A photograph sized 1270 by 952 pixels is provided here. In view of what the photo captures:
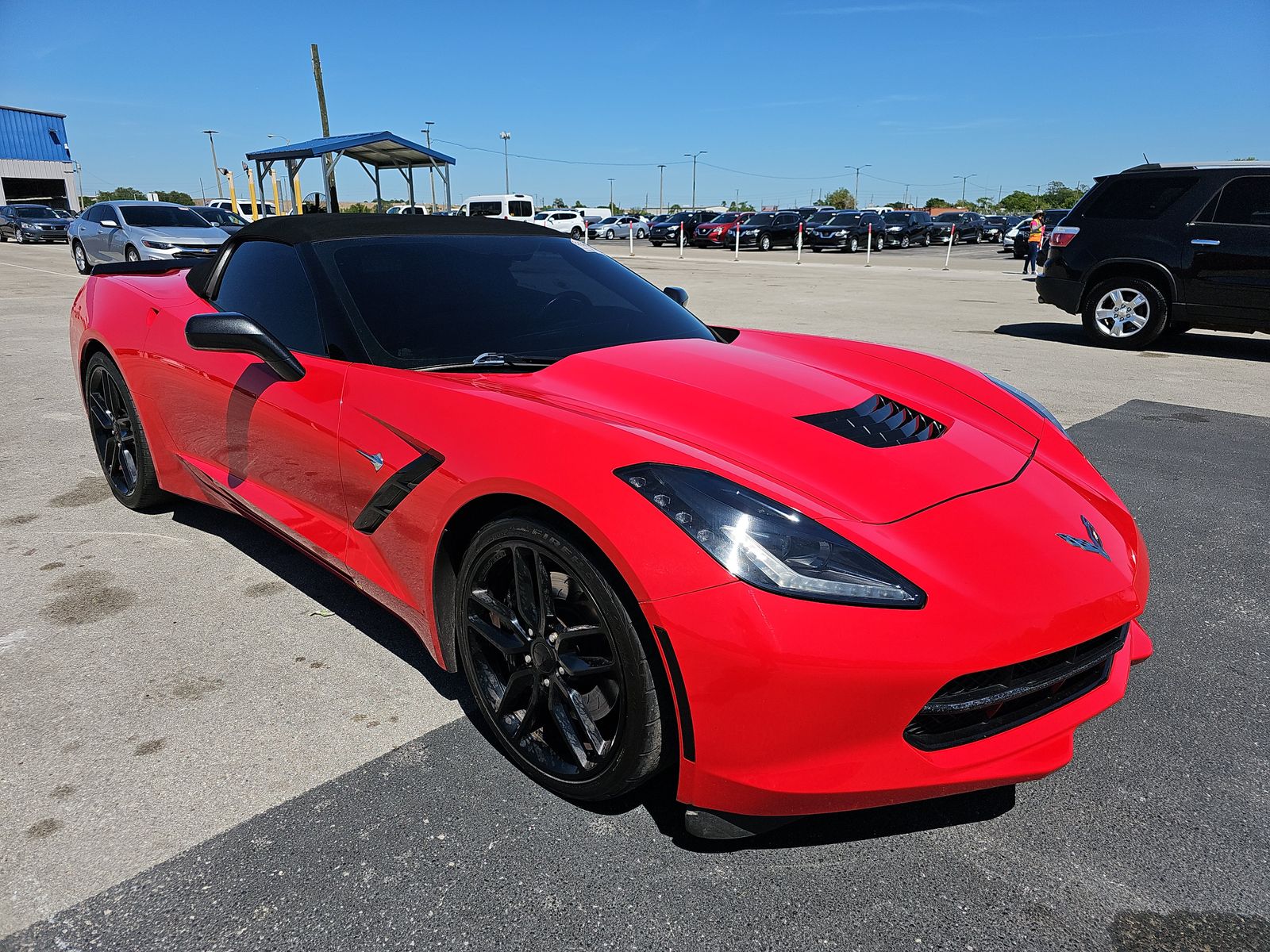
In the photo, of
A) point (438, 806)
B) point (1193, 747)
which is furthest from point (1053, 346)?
point (438, 806)

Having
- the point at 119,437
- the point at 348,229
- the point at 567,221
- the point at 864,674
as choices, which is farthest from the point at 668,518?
the point at 567,221

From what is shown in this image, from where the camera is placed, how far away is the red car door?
2621 millimetres

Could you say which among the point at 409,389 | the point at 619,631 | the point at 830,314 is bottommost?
the point at 830,314

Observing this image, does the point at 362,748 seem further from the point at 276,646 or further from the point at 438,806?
the point at 276,646

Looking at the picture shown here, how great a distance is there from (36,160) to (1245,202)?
6701cm

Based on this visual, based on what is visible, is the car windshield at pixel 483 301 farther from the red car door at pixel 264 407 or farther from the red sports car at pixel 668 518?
the red car door at pixel 264 407

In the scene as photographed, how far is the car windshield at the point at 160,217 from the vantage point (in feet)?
53.2

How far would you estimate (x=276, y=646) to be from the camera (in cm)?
283

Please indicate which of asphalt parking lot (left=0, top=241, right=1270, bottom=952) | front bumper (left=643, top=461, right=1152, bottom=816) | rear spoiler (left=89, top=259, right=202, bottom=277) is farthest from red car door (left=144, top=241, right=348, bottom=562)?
front bumper (left=643, top=461, right=1152, bottom=816)

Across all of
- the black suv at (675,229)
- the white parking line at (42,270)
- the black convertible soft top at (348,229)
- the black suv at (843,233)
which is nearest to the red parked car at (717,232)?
the black suv at (675,229)

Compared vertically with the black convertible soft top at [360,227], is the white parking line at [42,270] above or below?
below

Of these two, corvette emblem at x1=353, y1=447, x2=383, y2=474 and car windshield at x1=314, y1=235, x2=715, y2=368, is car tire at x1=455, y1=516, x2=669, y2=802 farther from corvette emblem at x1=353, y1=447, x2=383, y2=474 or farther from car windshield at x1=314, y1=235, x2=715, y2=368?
car windshield at x1=314, y1=235, x2=715, y2=368

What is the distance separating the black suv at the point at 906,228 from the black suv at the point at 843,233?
3.51m

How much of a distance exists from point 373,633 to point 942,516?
1972 millimetres
